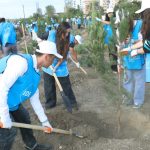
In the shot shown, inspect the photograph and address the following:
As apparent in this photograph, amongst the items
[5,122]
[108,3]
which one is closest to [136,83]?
[108,3]

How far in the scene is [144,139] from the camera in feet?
14.9

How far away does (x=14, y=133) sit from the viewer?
3738 millimetres

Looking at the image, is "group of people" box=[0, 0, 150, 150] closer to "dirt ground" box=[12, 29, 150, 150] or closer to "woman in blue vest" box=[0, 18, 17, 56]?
"dirt ground" box=[12, 29, 150, 150]

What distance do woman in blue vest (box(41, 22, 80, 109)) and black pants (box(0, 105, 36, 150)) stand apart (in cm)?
163

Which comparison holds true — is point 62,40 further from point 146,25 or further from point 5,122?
point 5,122

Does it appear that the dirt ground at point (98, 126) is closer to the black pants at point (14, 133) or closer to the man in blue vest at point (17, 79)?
the black pants at point (14, 133)

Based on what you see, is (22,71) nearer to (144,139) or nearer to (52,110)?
(144,139)

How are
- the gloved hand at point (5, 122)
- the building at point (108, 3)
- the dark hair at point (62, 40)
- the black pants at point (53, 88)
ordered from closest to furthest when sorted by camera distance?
1. the gloved hand at point (5, 122)
2. the building at point (108, 3)
3. the dark hair at point (62, 40)
4. the black pants at point (53, 88)

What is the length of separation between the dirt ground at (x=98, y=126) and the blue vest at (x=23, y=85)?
129 cm

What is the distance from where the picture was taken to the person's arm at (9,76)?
10.5 ft

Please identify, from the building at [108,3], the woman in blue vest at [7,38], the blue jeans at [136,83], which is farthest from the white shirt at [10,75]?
the woman in blue vest at [7,38]

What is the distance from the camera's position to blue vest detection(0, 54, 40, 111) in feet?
11.2

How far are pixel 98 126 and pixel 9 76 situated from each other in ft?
8.04

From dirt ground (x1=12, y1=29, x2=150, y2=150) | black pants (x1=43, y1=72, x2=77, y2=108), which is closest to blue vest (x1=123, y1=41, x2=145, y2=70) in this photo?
dirt ground (x1=12, y1=29, x2=150, y2=150)
